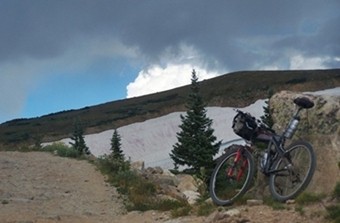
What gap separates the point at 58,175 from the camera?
15.8 m

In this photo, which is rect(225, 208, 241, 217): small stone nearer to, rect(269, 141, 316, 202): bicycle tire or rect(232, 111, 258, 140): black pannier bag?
rect(269, 141, 316, 202): bicycle tire

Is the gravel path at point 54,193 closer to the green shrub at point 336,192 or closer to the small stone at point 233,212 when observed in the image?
the small stone at point 233,212

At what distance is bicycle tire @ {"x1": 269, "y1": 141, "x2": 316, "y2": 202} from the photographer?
792 centimetres

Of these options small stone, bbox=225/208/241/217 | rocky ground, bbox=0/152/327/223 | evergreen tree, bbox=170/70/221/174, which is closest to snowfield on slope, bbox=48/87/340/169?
evergreen tree, bbox=170/70/221/174

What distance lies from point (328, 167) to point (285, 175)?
0.71 meters

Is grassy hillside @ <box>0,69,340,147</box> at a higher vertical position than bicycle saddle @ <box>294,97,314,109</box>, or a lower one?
higher

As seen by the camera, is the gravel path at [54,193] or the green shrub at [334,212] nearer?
the green shrub at [334,212]

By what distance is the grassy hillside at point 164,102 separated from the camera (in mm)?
62750

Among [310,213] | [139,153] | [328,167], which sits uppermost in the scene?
[139,153]

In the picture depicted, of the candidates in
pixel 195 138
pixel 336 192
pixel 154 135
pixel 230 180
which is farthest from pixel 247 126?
pixel 154 135

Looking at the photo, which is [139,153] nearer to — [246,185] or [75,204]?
[75,204]

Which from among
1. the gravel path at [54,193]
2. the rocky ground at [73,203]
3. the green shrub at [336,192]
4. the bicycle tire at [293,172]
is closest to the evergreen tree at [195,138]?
the gravel path at [54,193]

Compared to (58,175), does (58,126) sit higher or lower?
higher

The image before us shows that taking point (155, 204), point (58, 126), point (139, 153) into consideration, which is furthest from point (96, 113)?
point (155, 204)
